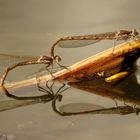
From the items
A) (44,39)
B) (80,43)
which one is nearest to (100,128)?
(80,43)

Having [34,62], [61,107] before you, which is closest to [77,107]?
[61,107]

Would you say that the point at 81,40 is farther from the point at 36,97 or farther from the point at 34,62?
the point at 36,97

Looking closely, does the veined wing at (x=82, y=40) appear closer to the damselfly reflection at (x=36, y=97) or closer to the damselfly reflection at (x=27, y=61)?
the damselfly reflection at (x=27, y=61)

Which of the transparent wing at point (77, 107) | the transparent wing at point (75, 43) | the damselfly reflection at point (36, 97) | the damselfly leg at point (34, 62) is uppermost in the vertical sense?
the transparent wing at point (75, 43)

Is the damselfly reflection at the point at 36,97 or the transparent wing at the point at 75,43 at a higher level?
the transparent wing at the point at 75,43

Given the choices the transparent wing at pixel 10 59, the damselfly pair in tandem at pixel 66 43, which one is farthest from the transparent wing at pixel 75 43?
the transparent wing at pixel 10 59

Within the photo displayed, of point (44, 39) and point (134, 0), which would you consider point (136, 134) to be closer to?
point (44, 39)

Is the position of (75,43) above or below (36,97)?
above

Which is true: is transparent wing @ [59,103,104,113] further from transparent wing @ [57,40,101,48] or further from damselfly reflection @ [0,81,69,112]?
transparent wing @ [57,40,101,48]
